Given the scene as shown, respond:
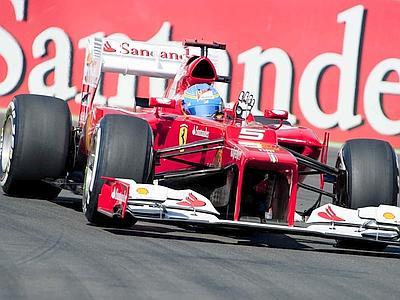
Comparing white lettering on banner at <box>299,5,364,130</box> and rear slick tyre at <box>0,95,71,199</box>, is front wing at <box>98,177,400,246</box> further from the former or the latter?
white lettering on banner at <box>299,5,364,130</box>

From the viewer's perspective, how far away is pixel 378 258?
8.91 m

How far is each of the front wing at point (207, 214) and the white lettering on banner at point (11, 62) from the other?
9610 millimetres

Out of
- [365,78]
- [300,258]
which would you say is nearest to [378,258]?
[300,258]

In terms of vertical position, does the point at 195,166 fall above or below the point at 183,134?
below

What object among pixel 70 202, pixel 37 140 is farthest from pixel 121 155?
pixel 70 202

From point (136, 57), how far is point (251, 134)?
2784mm

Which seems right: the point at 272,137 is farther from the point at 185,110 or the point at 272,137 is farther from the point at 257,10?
the point at 257,10

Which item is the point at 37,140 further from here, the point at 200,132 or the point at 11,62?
the point at 11,62

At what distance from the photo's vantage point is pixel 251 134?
927 centimetres

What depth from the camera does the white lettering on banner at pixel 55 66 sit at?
18172mm

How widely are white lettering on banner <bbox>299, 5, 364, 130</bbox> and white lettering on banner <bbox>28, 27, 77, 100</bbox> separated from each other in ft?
12.4

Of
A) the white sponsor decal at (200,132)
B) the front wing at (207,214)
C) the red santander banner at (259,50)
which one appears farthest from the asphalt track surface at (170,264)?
the red santander banner at (259,50)

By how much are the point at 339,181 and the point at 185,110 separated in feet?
5.73

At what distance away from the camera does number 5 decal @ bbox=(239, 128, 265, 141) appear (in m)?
9.24
